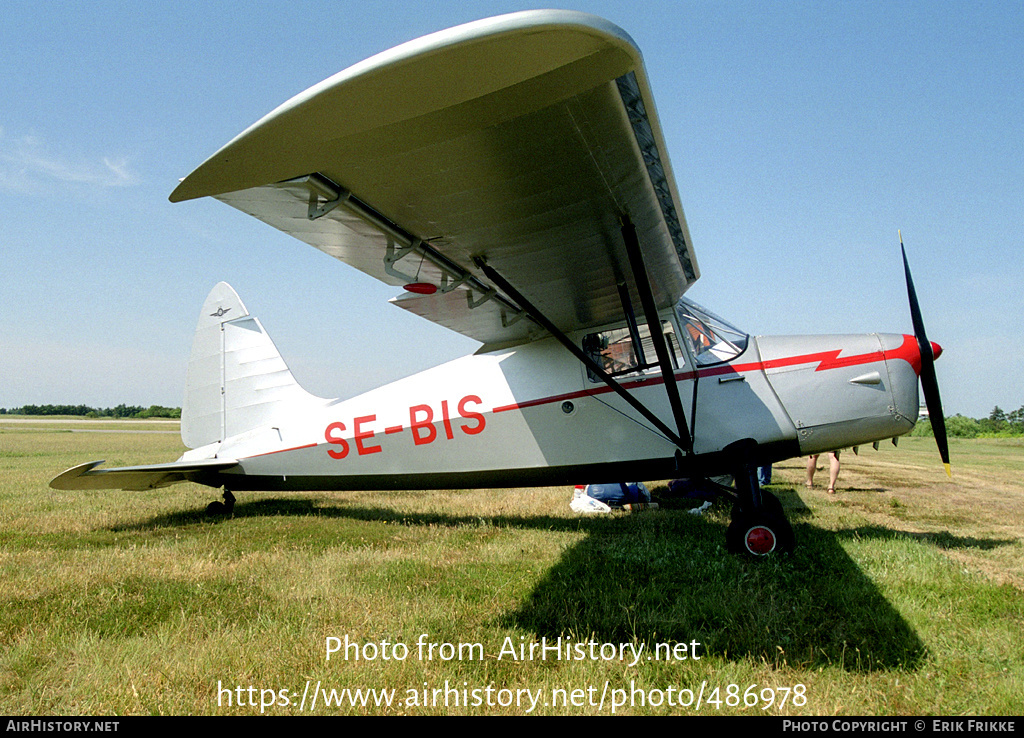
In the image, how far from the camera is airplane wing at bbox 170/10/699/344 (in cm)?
178

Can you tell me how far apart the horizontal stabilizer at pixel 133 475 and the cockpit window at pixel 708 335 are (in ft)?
19.0

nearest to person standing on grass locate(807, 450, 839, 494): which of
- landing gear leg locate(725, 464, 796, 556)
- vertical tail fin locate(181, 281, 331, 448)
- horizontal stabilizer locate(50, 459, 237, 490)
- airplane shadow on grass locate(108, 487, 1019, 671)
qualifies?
airplane shadow on grass locate(108, 487, 1019, 671)

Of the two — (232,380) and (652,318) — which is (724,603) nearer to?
(652,318)

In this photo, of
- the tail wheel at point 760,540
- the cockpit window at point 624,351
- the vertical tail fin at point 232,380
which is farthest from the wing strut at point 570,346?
the vertical tail fin at point 232,380

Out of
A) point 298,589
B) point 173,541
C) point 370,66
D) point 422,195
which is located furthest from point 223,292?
point 370,66

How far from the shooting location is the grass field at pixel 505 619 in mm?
2480

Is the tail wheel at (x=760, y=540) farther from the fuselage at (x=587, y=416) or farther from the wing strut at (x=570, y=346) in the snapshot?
the wing strut at (x=570, y=346)

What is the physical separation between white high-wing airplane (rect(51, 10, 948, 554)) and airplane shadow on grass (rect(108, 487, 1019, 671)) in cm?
54

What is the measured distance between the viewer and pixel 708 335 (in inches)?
214

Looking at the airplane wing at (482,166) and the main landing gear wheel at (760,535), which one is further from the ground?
the airplane wing at (482,166)

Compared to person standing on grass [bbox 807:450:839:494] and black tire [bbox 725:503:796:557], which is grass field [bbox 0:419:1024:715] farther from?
person standing on grass [bbox 807:450:839:494]

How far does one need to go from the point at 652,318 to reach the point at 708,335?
1513 millimetres

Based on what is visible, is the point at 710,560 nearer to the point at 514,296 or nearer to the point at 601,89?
the point at 514,296

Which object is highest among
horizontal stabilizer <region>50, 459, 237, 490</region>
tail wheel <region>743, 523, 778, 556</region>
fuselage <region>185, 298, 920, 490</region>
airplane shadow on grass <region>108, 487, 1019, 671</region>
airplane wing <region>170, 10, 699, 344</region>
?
airplane wing <region>170, 10, 699, 344</region>
